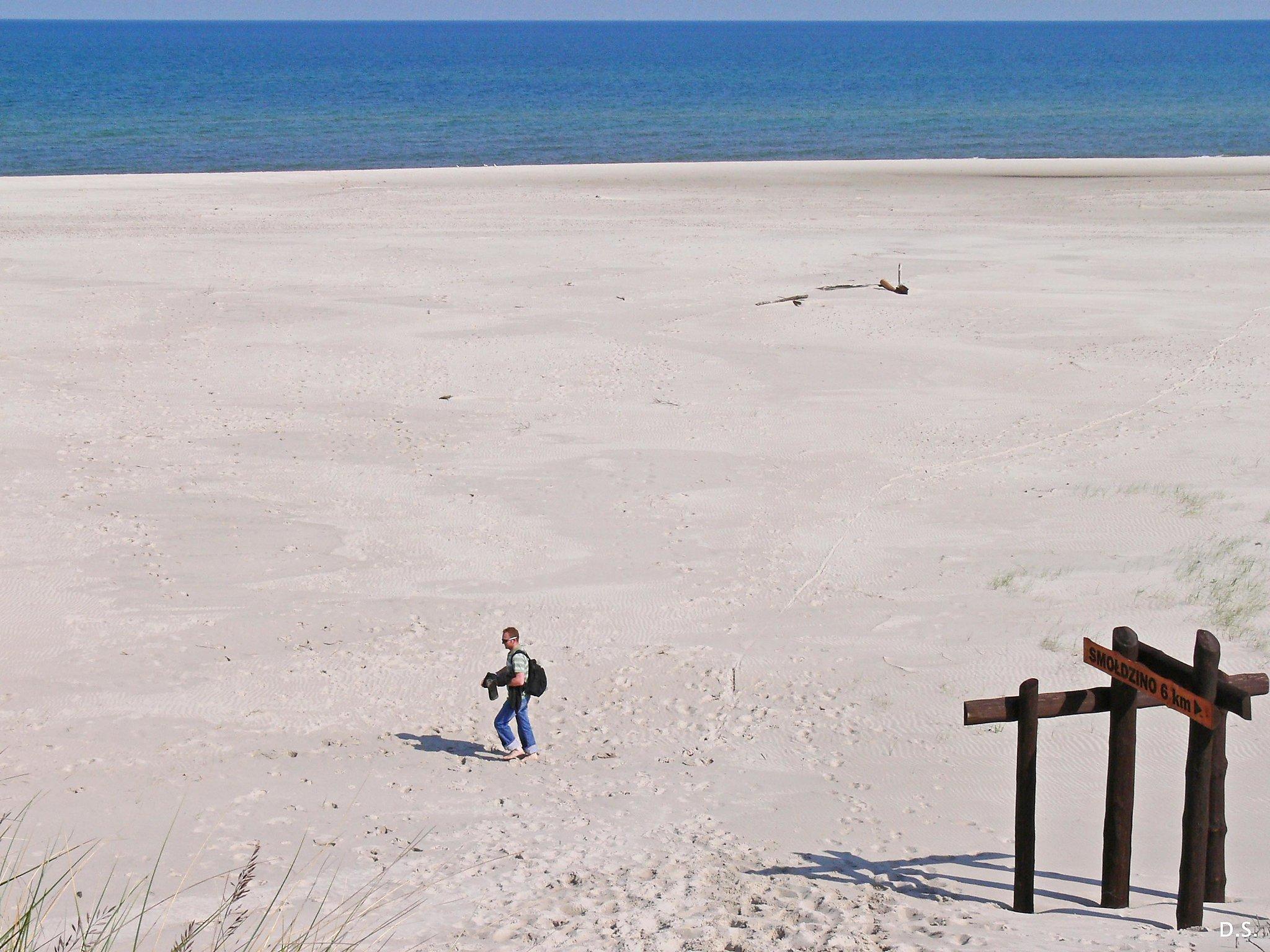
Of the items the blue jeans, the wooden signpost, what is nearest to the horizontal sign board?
the wooden signpost

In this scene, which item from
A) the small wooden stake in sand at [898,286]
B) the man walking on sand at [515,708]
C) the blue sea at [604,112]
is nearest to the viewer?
the man walking on sand at [515,708]

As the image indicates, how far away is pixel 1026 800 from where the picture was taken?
6.52 m

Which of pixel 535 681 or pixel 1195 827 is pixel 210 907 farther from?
pixel 1195 827

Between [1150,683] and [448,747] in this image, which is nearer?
[1150,683]

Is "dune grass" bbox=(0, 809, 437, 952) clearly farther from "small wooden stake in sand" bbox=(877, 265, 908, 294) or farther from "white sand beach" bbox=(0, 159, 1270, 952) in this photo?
"small wooden stake in sand" bbox=(877, 265, 908, 294)

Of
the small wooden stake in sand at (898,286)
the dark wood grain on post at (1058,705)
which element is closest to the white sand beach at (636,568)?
the small wooden stake in sand at (898,286)

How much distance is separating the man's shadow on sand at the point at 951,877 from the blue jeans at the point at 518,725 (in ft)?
7.26

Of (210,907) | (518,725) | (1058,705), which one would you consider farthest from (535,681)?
(1058,705)

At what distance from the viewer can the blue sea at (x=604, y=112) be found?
50375 mm

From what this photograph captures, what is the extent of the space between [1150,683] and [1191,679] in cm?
19

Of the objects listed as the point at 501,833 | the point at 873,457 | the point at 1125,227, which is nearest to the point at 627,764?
the point at 501,833

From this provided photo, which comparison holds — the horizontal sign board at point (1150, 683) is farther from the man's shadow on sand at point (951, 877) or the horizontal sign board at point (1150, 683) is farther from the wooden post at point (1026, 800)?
the man's shadow on sand at point (951, 877)

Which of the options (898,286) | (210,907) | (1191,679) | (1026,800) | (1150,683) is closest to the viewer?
(1191,679)

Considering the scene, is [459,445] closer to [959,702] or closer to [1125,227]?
[959,702]
